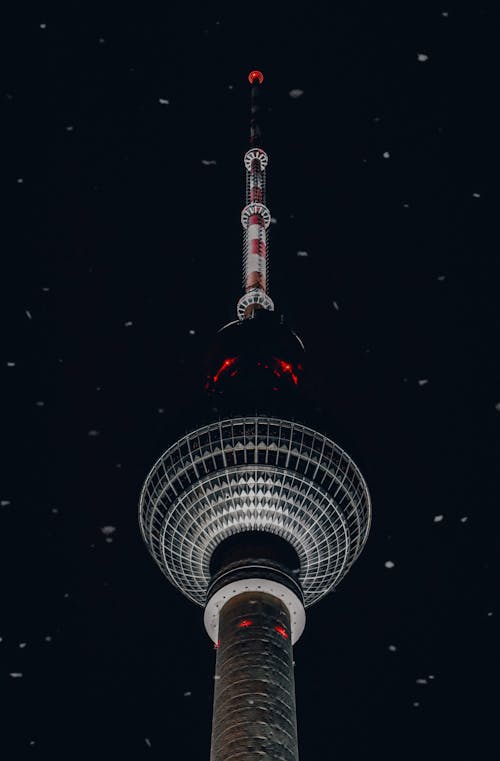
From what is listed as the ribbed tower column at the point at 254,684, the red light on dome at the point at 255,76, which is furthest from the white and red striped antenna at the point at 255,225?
the ribbed tower column at the point at 254,684

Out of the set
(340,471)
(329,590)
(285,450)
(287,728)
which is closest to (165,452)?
(285,450)

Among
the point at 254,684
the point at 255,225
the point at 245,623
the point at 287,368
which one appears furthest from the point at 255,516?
the point at 255,225

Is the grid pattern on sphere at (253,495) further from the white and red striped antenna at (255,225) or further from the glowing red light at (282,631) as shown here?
the white and red striped antenna at (255,225)

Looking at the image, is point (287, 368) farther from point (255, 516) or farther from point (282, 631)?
point (282, 631)

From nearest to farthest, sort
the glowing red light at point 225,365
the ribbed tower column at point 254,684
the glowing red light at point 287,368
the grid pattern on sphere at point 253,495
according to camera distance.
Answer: the ribbed tower column at point 254,684 → the grid pattern on sphere at point 253,495 → the glowing red light at point 287,368 → the glowing red light at point 225,365

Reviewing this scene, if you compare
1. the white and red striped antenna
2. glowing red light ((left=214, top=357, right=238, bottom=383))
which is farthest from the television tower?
the white and red striped antenna
